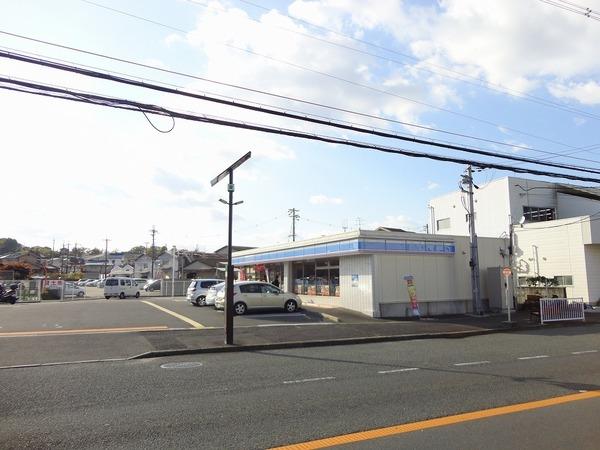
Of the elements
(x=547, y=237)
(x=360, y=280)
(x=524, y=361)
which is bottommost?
(x=524, y=361)

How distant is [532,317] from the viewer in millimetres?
21656

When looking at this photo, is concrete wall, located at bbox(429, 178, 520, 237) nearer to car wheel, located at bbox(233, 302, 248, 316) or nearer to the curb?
the curb

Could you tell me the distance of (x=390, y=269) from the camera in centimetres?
2159

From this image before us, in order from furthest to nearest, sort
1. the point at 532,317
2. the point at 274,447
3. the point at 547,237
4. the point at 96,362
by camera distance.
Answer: the point at 547,237 < the point at 532,317 < the point at 96,362 < the point at 274,447

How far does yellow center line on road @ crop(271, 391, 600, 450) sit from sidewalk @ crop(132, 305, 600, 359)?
23.8ft

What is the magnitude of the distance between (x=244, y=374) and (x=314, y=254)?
1575cm

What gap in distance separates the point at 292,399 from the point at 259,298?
1495cm

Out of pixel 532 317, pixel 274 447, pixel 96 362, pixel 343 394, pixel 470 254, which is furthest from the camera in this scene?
pixel 470 254

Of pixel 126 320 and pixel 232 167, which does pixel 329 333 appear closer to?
pixel 232 167

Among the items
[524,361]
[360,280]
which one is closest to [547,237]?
[360,280]

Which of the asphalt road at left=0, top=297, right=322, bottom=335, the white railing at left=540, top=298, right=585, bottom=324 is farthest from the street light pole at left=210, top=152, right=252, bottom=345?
the white railing at left=540, top=298, right=585, bottom=324

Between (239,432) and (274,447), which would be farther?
(239,432)

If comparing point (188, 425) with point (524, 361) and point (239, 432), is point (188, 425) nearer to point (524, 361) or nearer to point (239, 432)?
point (239, 432)

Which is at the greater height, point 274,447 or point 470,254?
point 470,254
